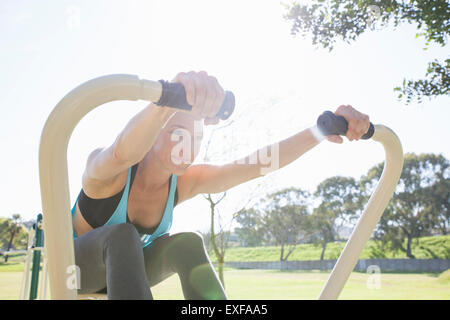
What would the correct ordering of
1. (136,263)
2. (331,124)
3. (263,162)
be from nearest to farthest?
(136,263), (331,124), (263,162)

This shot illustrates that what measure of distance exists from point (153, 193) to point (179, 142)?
0.16 meters

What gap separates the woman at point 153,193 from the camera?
499 millimetres

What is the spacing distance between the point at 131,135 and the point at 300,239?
17541mm

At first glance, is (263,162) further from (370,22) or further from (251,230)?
(251,230)

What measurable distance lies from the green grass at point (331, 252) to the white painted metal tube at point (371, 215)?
13.1 m

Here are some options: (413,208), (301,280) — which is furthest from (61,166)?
(413,208)

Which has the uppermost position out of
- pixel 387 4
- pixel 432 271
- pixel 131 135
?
pixel 387 4

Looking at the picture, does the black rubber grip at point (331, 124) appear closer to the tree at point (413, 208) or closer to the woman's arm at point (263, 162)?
the woman's arm at point (263, 162)

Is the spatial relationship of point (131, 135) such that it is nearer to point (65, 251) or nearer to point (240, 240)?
point (65, 251)

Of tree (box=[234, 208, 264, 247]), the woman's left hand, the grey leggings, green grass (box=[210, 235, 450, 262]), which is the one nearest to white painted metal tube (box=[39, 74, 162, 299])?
the grey leggings

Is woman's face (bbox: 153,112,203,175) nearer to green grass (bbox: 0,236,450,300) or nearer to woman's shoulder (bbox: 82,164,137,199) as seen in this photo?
woman's shoulder (bbox: 82,164,137,199)

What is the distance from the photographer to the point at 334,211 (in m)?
17.4
